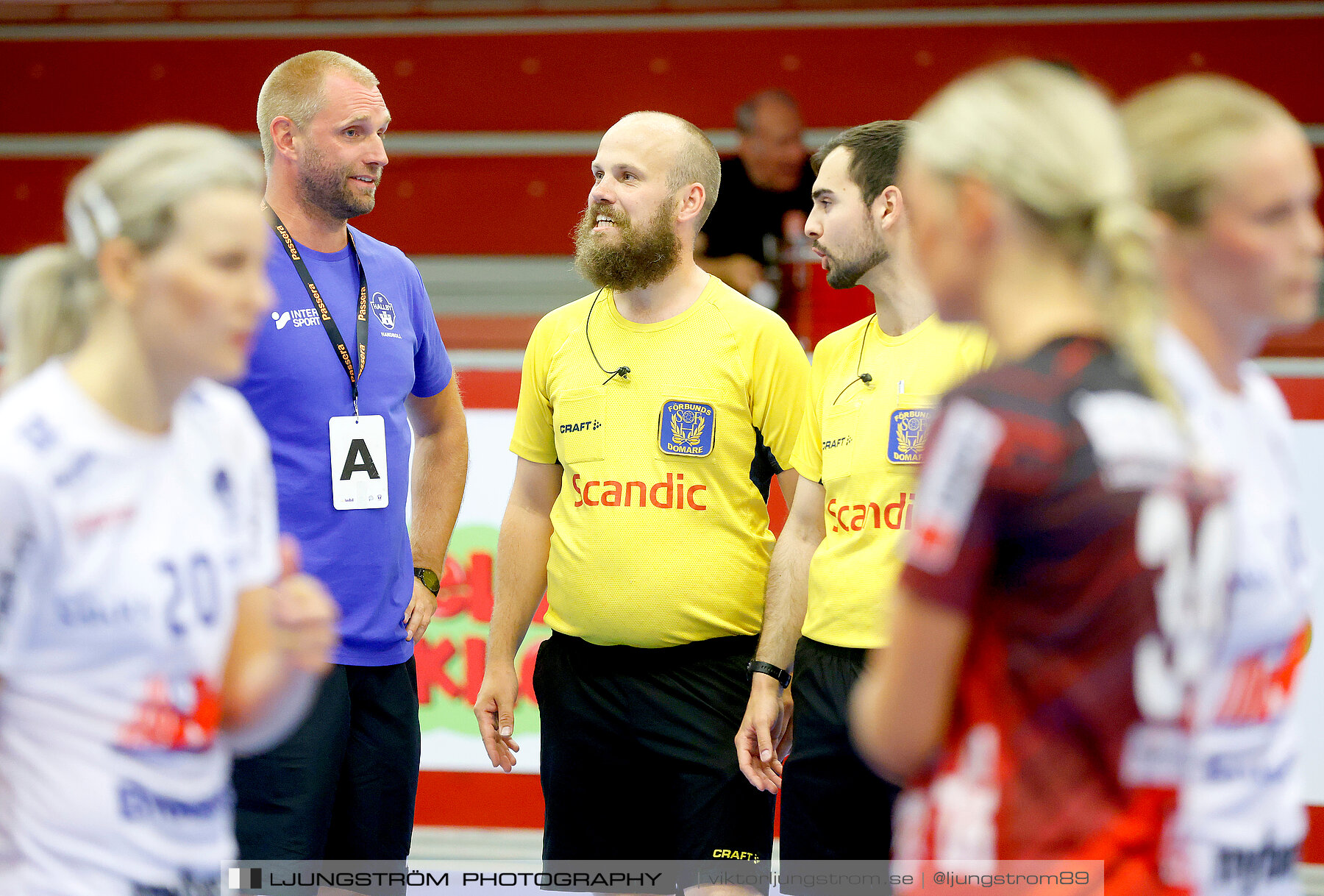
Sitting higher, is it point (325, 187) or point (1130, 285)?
point (325, 187)

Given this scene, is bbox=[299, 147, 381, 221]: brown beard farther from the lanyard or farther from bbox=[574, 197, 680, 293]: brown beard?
bbox=[574, 197, 680, 293]: brown beard

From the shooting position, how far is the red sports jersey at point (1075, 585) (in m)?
1.10

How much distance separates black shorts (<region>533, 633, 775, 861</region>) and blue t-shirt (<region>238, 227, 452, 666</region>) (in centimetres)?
44

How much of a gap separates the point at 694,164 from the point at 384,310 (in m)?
0.83

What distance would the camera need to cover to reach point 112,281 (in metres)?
1.34

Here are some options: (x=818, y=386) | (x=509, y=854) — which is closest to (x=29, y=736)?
(x=818, y=386)

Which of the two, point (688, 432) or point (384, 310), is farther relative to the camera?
point (384, 310)

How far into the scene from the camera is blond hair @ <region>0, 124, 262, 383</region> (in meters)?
1.34

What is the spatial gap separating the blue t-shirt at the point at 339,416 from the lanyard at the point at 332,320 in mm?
11

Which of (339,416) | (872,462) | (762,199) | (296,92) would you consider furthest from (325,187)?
(762,199)

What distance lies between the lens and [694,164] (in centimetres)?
301

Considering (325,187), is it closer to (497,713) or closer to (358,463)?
(358,463)

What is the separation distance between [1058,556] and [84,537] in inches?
38.5

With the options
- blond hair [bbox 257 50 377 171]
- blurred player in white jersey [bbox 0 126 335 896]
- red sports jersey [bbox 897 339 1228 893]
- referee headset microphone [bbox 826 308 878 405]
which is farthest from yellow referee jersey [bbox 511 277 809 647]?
red sports jersey [bbox 897 339 1228 893]
